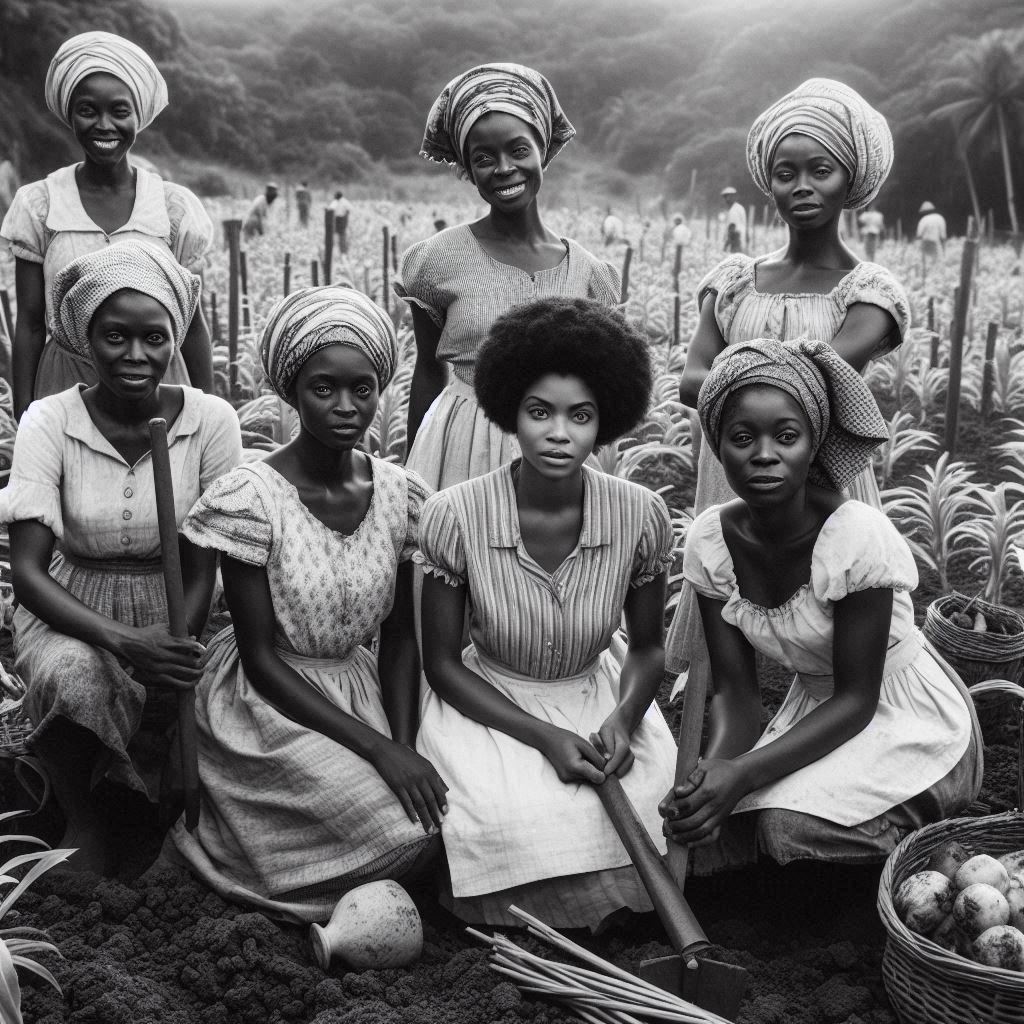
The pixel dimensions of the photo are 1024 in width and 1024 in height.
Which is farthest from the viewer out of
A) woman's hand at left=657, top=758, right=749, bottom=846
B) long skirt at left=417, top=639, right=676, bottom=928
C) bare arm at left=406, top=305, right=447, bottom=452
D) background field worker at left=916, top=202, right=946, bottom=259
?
background field worker at left=916, top=202, right=946, bottom=259

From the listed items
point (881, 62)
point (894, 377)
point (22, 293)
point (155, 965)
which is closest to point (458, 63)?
point (881, 62)

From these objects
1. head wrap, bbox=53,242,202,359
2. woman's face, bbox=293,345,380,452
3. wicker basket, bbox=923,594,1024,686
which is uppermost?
head wrap, bbox=53,242,202,359

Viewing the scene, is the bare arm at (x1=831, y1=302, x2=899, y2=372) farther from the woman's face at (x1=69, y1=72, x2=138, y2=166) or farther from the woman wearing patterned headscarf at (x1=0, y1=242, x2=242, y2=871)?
the woman's face at (x1=69, y1=72, x2=138, y2=166)

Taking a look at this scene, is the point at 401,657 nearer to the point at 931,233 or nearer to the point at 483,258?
the point at 483,258

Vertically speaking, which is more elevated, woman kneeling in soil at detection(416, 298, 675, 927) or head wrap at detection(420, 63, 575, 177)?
head wrap at detection(420, 63, 575, 177)

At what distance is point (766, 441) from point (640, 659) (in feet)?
2.17

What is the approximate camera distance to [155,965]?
97.3 inches

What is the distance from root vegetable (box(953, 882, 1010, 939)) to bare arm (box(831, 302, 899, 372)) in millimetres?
1324

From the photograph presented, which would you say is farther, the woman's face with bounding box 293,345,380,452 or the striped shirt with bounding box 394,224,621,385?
the striped shirt with bounding box 394,224,621,385

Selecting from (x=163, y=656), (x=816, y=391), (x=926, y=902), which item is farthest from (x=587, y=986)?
(x=816, y=391)

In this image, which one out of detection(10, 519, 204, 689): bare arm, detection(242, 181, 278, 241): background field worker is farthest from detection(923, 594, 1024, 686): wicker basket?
detection(242, 181, 278, 241): background field worker

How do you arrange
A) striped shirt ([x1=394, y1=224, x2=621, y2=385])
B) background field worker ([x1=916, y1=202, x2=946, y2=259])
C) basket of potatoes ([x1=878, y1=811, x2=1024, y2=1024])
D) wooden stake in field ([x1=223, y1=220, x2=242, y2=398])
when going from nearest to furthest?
basket of potatoes ([x1=878, y1=811, x2=1024, y2=1024]), striped shirt ([x1=394, y1=224, x2=621, y2=385]), wooden stake in field ([x1=223, y1=220, x2=242, y2=398]), background field worker ([x1=916, y1=202, x2=946, y2=259])

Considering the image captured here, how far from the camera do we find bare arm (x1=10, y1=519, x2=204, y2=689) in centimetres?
264

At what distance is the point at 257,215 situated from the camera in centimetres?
1215
